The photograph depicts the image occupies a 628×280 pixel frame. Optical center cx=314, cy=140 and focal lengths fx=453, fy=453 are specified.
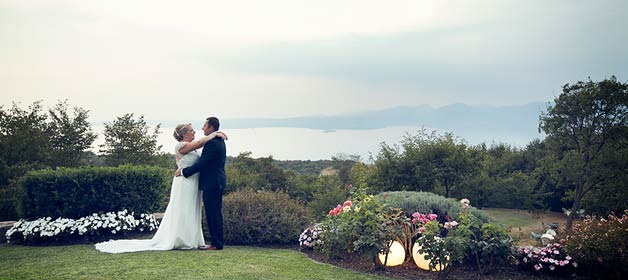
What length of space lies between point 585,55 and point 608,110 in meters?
4.60

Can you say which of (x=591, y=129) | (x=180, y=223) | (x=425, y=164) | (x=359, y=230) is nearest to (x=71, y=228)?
(x=180, y=223)

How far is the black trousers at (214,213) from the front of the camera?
840cm

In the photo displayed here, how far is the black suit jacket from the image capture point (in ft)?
27.2

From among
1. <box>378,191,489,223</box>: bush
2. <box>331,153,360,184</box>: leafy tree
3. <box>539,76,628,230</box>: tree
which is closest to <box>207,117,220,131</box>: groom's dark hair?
<box>378,191,489,223</box>: bush

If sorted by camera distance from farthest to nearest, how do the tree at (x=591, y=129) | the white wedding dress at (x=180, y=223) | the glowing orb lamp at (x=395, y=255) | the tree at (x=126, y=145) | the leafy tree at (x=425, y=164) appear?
the tree at (x=126, y=145) < the leafy tree at (x=425, y=164) < the tree at (x=591, y=129) < the white wedding dress at (x=180, y=223) < the glowing orb lamp at (x=395, y=255)

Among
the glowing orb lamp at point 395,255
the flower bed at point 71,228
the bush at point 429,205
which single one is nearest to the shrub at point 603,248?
the bush at point 429,205

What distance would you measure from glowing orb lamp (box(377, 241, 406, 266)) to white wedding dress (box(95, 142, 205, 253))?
3400mm

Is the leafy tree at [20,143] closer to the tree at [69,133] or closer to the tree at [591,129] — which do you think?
the tree at [69,133]

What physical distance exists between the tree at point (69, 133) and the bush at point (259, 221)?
317 inches

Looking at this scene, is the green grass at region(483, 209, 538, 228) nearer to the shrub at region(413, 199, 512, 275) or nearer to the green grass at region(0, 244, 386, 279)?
the shrub at region(413, 199, 512, 275)

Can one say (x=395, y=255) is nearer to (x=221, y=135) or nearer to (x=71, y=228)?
(x=221, y=135)

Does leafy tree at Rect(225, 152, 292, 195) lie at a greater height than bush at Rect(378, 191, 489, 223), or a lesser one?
greater

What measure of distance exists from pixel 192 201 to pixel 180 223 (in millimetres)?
450

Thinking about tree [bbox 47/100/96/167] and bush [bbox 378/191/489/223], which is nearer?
bush [bbox 378/191/489/223]
